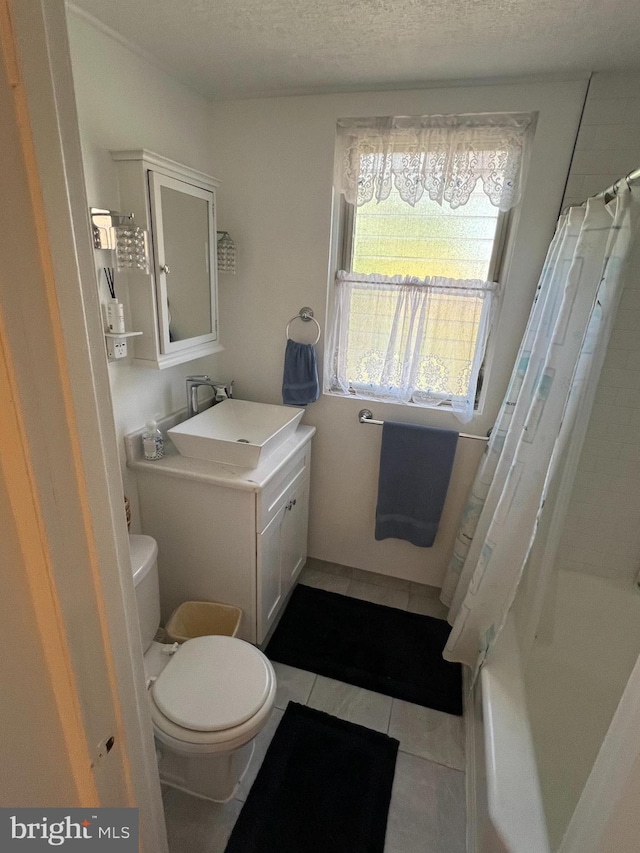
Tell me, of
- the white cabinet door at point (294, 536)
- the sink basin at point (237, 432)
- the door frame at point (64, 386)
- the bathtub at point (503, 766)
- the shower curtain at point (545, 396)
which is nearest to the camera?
the door frame at point (64, 386)

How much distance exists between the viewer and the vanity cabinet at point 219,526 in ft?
5.39

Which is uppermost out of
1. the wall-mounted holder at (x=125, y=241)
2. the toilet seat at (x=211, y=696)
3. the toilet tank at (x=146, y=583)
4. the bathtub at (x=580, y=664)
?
the wall-mounted holder at (x=125, y=241)

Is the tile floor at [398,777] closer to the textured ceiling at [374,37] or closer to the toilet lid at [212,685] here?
the toilet lid at [212,685]

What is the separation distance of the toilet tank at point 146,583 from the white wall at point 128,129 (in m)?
0.31

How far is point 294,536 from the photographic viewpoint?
6.95ft

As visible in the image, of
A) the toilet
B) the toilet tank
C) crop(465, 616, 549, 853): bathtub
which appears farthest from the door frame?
crop(465, 616, 549, 853): bathtub

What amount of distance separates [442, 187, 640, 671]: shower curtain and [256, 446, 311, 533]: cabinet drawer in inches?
32.6

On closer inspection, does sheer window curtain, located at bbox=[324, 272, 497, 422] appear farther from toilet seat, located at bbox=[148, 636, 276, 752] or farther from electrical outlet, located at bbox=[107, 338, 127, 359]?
toilet seat, located at bbox=[148, 636, 276, 752]

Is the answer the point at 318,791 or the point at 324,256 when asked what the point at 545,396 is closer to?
the point at 324,256

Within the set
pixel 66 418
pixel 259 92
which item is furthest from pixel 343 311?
pixel 66 418

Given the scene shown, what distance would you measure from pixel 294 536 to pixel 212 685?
2.83 feet

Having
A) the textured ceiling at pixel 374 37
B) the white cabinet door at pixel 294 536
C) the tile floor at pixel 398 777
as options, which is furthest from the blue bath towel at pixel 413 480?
the textured ceiling at pixel 374 37

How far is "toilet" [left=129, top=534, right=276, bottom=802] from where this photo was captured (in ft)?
3.99

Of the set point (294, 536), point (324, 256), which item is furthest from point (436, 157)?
point (294, 536)
